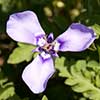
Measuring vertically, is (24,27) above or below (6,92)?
above

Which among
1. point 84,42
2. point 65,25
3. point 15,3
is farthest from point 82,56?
point 15,3

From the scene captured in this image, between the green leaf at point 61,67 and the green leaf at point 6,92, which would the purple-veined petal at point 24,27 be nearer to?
the green leaf at point 61,67

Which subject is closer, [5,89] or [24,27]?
[24,27]

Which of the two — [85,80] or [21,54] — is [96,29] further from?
[21,54]

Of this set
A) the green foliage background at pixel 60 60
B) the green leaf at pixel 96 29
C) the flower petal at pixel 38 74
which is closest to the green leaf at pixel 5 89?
the green foliage background at pixel 60 60

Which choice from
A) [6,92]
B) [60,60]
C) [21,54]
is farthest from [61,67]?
[6,92]

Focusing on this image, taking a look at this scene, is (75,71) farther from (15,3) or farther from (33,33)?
(15,3)
